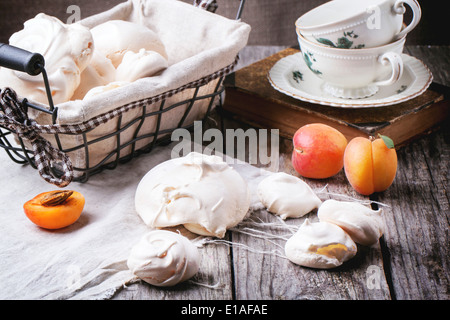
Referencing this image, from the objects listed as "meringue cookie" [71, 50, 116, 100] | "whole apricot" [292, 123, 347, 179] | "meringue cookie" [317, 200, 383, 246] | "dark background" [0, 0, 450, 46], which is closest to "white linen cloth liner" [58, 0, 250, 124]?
"meringue cookie" [71, 50, 116, 100]

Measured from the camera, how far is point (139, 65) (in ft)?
3.31

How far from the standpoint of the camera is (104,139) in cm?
96

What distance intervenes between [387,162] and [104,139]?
0.50m

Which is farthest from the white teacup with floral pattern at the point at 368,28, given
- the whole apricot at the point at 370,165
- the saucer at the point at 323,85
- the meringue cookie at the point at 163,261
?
the meringue cookie at the point at 163,261

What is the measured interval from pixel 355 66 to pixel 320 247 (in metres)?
0.47

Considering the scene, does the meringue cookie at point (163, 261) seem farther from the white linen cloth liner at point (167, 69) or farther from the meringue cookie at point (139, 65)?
the meringue cookie at point (139, 65)

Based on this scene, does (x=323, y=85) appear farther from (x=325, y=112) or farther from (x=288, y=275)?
(x=288, y=275)

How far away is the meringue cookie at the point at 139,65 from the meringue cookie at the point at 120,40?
4cm

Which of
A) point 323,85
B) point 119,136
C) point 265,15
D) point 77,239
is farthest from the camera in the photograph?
point 265,15

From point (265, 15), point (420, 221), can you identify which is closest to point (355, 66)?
point (420, 221)

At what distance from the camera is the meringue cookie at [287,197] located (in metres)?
0.91

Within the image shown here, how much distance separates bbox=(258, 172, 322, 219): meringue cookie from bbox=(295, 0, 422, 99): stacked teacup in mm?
318

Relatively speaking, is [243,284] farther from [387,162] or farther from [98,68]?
[98,68]

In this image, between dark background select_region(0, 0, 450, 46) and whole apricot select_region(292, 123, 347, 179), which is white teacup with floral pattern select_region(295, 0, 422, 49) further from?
dark background select_region(0, 0, 450, 46)
